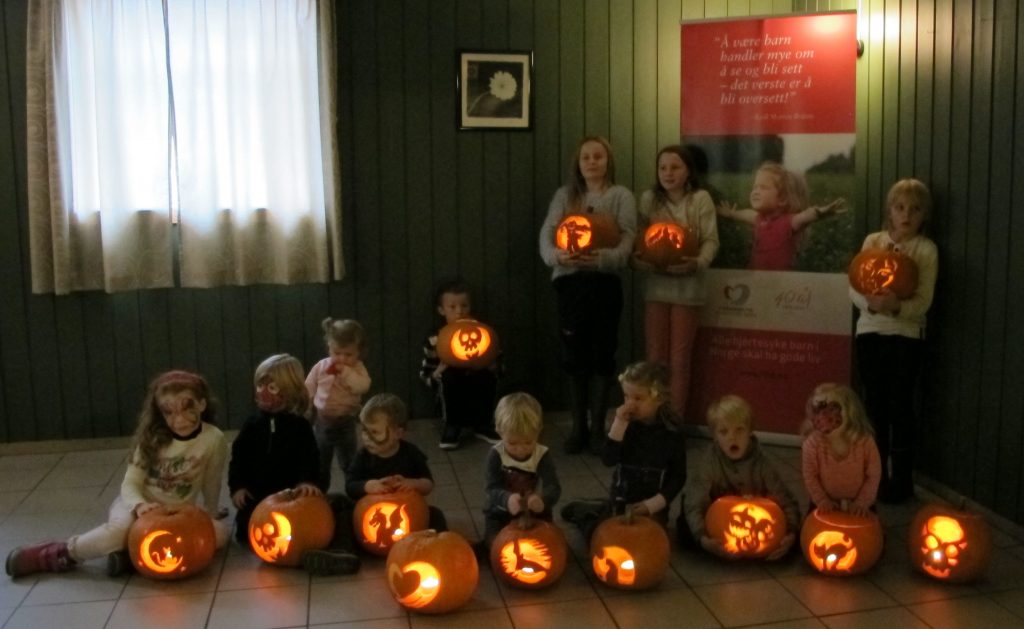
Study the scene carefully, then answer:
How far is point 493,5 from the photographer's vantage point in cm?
529

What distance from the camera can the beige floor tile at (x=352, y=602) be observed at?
10.1 ft

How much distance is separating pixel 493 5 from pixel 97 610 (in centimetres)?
356

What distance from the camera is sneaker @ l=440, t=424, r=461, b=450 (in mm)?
5027

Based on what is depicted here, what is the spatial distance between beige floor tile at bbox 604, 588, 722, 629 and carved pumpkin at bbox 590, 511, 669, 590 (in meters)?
0.05

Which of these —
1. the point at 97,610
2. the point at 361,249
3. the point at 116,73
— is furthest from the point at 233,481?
the point at 116,73

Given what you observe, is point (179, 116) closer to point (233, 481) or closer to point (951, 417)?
point (233, 481)

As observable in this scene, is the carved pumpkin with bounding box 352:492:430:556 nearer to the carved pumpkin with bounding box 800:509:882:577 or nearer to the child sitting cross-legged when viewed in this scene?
the child sitting cross-legged

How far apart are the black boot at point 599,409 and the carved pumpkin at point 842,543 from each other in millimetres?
1648

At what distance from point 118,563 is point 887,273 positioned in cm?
304

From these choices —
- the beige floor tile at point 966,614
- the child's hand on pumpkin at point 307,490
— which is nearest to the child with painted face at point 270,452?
the child's hand on pumpkin at point 307,490

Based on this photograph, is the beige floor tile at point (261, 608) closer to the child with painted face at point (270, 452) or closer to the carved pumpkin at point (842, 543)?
the child with painted face at point (270, 452)

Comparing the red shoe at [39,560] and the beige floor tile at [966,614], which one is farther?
the red shoe at [39,560]

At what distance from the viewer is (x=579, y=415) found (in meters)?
4.94

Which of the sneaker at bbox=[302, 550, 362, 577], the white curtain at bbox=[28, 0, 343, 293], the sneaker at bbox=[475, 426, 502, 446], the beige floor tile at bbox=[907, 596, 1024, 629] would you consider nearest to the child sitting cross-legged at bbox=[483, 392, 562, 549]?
the sneaker at bbox=[302, 550, 362, 577]
